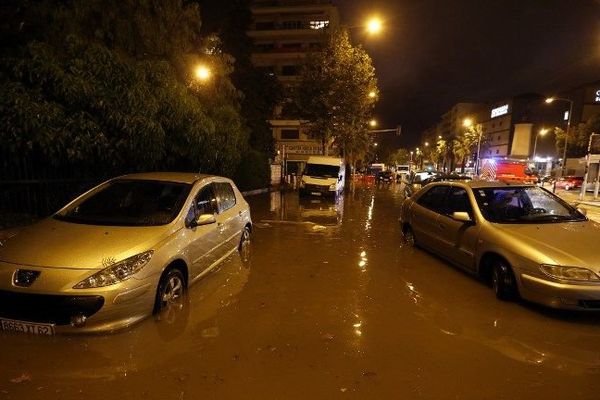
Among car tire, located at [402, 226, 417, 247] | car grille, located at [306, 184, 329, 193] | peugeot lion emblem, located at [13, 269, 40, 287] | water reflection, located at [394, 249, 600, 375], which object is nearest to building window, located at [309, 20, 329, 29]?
car grille, located at [306, 184, 329, 193]

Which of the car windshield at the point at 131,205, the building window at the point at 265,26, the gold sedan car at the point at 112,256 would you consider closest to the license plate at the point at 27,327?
the gold sedan car at the point at 112,256

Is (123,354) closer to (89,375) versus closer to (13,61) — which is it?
(89,375)

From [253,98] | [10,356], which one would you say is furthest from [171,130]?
[253,98]

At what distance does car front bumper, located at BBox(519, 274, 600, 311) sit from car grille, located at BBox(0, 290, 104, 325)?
16.3 feet

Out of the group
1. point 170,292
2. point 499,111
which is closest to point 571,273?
point 170,292

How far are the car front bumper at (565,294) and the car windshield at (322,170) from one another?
17.7 m

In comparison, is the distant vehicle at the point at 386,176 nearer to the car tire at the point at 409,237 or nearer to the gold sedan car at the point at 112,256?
the car tire at the point at 409,237

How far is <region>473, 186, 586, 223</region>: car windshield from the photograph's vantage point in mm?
6168

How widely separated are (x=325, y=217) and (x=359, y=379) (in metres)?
10.6

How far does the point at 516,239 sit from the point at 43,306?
5594 mm

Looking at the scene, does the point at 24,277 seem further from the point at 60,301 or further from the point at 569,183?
the point at 569,183

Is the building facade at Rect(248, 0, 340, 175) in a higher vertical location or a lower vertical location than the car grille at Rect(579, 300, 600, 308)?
higher

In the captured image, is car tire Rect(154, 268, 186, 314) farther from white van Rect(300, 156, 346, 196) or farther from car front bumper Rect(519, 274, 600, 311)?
white van Rect(300, 156, 346, 196)

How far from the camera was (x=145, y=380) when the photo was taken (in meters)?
3.39
